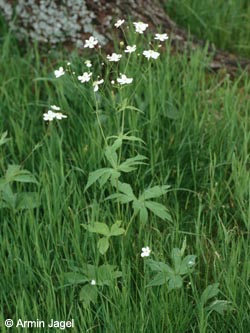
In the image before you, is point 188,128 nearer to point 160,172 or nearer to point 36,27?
point 160,172

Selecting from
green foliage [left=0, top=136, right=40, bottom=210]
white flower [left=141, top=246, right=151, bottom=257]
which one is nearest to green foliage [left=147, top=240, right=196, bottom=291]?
white flower [left=141, top=246, right=151, bottom=257]

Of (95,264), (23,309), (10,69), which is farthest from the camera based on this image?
(10,69)

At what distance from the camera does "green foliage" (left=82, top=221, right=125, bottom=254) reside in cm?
230

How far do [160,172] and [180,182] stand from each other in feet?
0.34

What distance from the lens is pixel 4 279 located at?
238 cm

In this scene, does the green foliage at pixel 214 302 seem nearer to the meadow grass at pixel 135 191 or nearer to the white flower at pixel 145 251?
the meadow grass at pixel 135 191

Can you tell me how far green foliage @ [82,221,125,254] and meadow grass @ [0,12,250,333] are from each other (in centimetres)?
5

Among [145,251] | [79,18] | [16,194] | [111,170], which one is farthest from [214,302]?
[79,18]

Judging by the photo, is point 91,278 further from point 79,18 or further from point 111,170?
point 79,18

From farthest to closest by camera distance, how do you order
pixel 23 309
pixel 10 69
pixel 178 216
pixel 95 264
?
pixel 10 69
pixel 178 216
pixel 95 264
pixel 23 309

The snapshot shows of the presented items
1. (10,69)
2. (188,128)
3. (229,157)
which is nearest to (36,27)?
(10,69)

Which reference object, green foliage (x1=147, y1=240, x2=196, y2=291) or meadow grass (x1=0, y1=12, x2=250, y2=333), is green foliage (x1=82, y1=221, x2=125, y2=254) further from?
green foliage (x1=147, y1=240, x2=196, y2=291)

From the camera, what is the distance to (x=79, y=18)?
11.1 ft

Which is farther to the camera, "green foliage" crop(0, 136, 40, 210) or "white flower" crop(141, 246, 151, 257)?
"green foliage" crop(0, 136, 40, 210)
